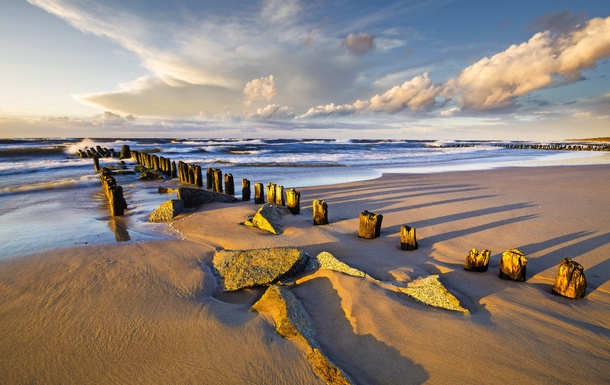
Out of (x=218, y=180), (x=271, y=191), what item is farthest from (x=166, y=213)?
(x=218, y=180)

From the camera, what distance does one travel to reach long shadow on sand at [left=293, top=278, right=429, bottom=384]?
2271mm

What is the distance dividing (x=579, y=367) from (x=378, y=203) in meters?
6.17

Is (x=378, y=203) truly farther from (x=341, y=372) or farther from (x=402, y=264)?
(x=341, y=372)

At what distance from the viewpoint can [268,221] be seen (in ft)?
19.1

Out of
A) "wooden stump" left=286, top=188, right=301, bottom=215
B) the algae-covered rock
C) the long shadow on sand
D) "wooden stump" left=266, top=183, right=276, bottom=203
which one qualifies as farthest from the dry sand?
"wooden stump" left=266, top=183, right=276, bottom=203

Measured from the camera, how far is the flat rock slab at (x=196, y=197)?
7.66 meters

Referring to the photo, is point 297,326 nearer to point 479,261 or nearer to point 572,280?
point 479,261

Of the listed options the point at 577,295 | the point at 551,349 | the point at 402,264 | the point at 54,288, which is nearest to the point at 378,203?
the point at 402,264

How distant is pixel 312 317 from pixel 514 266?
2.79 meters

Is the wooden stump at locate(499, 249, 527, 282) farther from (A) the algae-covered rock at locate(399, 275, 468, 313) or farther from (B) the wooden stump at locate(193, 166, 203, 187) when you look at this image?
(B) the wooden stump at locate(193, 166, 203, 187)

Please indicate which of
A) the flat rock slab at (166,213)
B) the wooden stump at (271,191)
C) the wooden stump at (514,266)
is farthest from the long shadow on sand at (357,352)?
the flat rock slab at (166,213)

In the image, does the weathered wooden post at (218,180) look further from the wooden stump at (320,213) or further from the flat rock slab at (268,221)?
the wooden stump at (320,213)

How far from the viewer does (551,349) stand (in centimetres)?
255

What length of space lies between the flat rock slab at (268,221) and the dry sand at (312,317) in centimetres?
25
